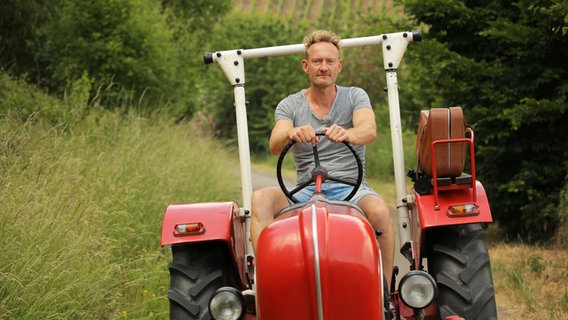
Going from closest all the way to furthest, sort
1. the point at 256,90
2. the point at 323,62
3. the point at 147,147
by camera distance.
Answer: the point at 323,62
the point at 147,147
the point at 256,90

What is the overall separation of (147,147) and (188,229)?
19.7 ft

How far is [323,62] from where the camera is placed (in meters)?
5.63

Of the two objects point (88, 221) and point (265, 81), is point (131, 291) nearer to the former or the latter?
point (88, 221)

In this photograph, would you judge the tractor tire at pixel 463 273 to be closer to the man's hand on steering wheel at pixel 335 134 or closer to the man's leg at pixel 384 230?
the man's leg at pixel 384 230

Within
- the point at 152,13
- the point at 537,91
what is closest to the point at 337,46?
the point at 537,91

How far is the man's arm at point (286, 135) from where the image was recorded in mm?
4965

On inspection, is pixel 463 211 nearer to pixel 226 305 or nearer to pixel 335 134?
pixel 335 134

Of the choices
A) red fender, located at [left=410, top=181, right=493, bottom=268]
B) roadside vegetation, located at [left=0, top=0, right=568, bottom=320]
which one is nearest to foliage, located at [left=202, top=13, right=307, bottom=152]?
roadside vegetation, located at [left=0, top=0, right=568, bottom=320]

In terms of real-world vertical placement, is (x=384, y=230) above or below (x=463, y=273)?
above

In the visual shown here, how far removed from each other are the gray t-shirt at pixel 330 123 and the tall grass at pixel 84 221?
4.98ft

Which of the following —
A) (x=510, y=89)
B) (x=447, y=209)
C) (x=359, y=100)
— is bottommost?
(x=447, y=209)

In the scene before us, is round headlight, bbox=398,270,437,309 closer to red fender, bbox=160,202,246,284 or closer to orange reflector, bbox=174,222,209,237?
red fender, bbox=160,202,246,284

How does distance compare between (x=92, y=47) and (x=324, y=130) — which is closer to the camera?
(x=324, y=130)

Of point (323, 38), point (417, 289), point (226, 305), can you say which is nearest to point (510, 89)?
point (323, 38)
